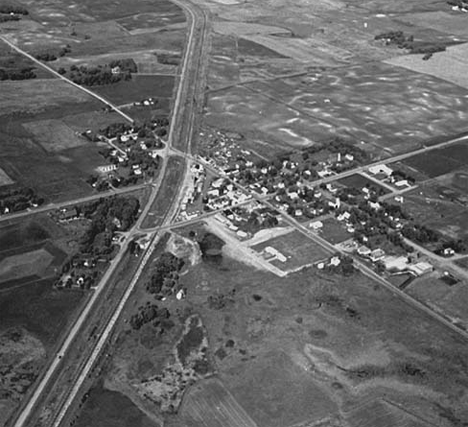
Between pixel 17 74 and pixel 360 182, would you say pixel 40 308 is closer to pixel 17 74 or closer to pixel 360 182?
pixel 360 182

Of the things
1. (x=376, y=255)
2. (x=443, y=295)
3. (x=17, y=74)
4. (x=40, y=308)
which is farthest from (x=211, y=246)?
(x=17, y=74)

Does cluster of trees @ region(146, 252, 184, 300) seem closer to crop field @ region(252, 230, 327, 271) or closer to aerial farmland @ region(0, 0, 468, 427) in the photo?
aerial farmland @ region(0, 0, 468, 427)

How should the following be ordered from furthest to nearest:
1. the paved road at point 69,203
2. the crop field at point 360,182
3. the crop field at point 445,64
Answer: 1. the crop field at point 445,64
2. the crop field at point 360,182
3. the paved road at point 69,203

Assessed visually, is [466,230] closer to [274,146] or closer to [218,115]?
[274,146]

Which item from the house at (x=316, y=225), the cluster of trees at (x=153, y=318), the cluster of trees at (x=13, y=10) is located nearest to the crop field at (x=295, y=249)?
the house at (x=316, y=225)

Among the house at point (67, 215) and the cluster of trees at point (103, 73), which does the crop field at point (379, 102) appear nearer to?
the cluster of trees at point (103, 73)

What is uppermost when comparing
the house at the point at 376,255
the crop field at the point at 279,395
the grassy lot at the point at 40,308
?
the crop field at the point at 279,395
